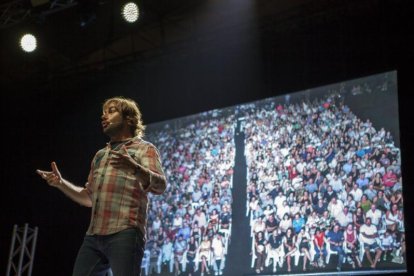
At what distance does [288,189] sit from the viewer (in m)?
5.54

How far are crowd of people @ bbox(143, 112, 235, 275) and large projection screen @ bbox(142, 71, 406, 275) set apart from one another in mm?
11

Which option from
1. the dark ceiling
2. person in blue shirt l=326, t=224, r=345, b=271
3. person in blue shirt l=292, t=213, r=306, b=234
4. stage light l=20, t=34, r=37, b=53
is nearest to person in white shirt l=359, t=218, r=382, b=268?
person in blue shirt l=326, t=224, r=345, b=271

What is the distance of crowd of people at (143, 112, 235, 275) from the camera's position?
5.86 meters

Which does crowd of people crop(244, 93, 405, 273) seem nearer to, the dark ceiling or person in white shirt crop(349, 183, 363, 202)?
person in white shirt crop(349, 183, 363, 202)

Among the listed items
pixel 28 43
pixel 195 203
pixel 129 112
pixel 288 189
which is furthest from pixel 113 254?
pixel 28 43

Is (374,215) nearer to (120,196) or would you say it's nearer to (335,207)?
(335,207)

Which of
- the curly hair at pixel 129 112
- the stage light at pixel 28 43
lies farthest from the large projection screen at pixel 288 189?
the curly hair at pixel 129 112

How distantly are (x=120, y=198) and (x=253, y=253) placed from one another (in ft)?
11.4

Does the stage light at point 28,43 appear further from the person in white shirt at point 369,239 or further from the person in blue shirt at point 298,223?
the person in white shirt at point 369,239

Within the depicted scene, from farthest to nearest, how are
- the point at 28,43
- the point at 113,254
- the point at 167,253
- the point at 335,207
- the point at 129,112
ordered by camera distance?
the point at 28,43, the point at 167,253, the point at 335,207, the point at 129,112, the point at 113,254

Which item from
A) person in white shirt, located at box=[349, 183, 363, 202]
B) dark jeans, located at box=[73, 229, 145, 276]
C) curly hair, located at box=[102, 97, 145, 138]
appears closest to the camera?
dark jeans, located at box=[73, 229, 145, 276]

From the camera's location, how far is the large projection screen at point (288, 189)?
502cm

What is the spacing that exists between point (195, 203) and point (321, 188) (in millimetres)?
1421

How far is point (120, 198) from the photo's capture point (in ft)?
7.43
